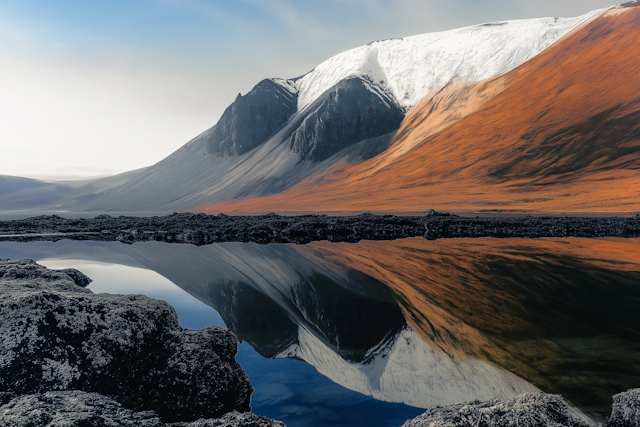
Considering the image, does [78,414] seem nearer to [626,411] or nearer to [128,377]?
[128,377]

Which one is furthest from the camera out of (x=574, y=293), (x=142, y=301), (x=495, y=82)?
(x=495, y=82)

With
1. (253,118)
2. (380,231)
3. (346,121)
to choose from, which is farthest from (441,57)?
(380,231)

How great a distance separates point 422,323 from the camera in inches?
291

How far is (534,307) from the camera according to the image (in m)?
8.38

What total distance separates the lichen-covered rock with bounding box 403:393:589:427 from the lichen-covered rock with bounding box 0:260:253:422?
6.81 ft

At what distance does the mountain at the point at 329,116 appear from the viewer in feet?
245

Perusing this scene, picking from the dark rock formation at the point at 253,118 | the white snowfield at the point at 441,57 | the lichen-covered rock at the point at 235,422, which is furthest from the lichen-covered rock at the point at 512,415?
the dark rock formation at the point at 253,118

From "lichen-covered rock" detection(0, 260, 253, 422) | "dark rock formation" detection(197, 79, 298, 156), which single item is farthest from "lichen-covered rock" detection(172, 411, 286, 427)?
"dark rock formation" detection(197, 79, 298, 156)

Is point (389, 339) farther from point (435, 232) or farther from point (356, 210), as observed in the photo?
point (356, 210)

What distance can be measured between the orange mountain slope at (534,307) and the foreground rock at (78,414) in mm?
3916

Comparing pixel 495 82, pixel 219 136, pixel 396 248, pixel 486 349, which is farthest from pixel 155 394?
pixel 219 136

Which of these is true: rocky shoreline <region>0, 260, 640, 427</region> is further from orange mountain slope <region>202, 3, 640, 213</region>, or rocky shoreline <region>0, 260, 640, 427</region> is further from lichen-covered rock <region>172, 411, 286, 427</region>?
orange mountain slope <region>202, 3, 640, 213</region>

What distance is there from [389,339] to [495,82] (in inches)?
2897

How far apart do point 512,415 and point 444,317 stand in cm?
482
